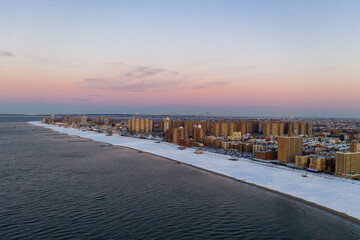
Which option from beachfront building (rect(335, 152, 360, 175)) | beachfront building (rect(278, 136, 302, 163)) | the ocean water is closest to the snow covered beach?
the ocean water

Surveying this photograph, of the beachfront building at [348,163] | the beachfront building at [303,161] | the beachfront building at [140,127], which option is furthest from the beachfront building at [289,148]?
the beachfront building at [140,127]

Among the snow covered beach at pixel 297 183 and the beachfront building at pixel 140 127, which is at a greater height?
the beachfront building at pixel 140 127

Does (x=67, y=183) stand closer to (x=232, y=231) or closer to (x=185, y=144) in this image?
(x=232, y=231)

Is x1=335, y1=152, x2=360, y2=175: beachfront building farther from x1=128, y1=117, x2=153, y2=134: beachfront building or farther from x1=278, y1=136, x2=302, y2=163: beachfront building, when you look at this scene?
x1=128, y1=117, x2=153, y2=134: beachfront building

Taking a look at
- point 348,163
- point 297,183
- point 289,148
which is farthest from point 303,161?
point 297,183

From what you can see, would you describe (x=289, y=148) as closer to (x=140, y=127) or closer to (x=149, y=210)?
(x=149, y=210)

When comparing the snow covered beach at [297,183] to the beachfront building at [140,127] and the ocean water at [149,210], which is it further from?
the beachfront building at [140,127]

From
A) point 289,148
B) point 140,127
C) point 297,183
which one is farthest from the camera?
point 140,127

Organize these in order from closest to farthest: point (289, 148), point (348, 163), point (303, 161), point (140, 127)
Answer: point (348, 163), point (303, 161), point (289, 148), point (140, 127)

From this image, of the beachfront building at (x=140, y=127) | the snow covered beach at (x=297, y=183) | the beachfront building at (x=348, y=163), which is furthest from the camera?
the beachfront building at (x=140, y=127)
